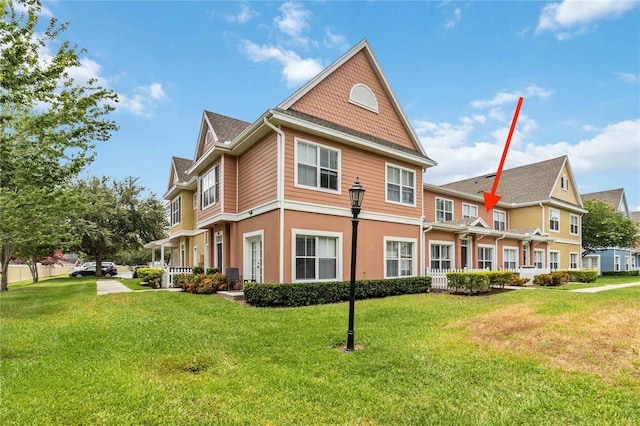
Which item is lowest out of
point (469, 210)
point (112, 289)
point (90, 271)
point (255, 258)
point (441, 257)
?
point (90, 271)

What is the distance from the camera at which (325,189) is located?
1273 cm

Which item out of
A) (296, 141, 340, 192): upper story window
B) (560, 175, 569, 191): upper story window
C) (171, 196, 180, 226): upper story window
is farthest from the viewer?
(560, 175, 569, 191): upper story window

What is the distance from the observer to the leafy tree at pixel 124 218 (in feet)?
107

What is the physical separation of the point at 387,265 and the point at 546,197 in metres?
17.8

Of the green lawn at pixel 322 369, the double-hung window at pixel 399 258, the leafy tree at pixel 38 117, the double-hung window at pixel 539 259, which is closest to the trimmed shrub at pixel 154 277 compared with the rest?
the leafy tree at pixel 38 117

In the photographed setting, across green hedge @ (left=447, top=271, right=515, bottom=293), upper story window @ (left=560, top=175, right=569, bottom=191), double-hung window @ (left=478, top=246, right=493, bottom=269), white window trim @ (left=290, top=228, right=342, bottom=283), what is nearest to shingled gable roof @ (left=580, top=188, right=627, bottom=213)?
upper story window @ (left=560, top=175, right=569, bottom=191)

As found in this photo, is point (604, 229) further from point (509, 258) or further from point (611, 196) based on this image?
point (509, 258)

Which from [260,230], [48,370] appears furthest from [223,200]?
[48,370]

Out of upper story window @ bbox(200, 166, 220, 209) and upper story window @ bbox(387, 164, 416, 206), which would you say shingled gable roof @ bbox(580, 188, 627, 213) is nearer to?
upper story window @ bbox(387, 164, 416, 206)

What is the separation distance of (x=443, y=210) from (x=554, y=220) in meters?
11.2

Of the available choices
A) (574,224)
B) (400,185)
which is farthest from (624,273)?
(400,185)

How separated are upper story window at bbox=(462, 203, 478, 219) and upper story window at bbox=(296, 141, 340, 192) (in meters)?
13.5

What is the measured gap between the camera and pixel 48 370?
201 inches

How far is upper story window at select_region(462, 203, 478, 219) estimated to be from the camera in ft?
76.7
